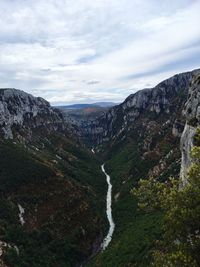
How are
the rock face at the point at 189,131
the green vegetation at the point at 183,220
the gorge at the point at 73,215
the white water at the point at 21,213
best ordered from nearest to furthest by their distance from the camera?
1. the green vegetation at the point at 183,220
2. the rock face at the point at 189,131
3. the gorge at the point at 73,215
4. the white water at the point at 21,213

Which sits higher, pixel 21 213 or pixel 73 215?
pixel 21 213

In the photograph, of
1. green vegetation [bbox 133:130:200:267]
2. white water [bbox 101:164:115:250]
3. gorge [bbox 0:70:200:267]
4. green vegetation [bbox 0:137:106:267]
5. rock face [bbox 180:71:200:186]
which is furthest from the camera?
white water [bbox 101:164:115:250]

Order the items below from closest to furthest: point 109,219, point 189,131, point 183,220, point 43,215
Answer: point 183,220 → point 189,131 → point 43,215 → point 109,219

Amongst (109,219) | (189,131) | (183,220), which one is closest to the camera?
(183,220)

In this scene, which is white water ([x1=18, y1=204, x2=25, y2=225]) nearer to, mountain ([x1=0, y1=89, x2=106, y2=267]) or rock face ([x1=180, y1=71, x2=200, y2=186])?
mountain ([x1=0, y1=89, x2=106, y2=267])

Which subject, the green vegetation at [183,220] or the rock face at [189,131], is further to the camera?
the rock face at [189,131]

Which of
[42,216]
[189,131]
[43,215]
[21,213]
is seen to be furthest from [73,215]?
[189,131]

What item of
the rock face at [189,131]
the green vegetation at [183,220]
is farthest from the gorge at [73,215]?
the green vegetation at [183,220]

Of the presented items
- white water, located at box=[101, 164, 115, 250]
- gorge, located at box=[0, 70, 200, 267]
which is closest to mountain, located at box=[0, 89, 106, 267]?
gorge, located at box=[0, 70, 200, 267]

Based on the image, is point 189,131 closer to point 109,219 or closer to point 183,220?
point 183,220

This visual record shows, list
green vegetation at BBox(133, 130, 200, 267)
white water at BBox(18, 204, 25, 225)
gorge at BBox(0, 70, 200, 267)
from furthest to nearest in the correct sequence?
1. white water at BBox(18, 204, 25, 225)
2. gorge at BBox(0, 70, 200, 267)
3. green vegetation at BBox(133, 130, 200, 267)

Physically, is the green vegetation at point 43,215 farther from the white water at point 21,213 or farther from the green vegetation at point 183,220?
the green vegetation at point 183,220

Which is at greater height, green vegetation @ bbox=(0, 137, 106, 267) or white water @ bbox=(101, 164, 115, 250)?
green vegetation @ bbox=(0, 137, 106, 267)
